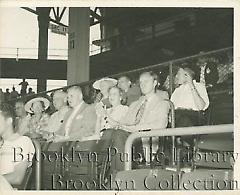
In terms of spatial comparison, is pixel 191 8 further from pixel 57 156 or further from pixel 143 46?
pixel 57 156

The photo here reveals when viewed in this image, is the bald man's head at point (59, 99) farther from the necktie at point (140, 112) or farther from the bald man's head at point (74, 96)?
the necktie at point (140, 112)

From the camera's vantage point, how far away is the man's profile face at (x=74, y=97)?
2.36ft

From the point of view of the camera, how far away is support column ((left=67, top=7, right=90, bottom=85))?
0.71m

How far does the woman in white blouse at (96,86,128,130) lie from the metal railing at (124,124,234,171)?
0.13 feet

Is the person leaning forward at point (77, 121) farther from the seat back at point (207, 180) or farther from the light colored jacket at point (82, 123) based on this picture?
the seat back at point (207, 180)

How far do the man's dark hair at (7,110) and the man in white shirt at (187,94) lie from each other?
250 millimetres

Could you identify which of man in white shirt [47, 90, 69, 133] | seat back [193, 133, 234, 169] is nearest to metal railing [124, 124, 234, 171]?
seat back [193, 133, 234, 169]

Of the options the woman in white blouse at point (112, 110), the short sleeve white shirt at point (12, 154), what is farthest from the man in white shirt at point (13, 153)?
the woman in white blouse at point (112, 110)

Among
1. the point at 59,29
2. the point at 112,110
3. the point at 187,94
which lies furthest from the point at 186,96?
the point at 59,29

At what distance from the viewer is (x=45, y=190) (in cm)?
70

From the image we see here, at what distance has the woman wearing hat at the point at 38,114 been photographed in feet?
2.38

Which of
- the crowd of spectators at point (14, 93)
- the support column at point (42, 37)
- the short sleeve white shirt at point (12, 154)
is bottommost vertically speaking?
the short sleeve white shirt at point (12, 154)

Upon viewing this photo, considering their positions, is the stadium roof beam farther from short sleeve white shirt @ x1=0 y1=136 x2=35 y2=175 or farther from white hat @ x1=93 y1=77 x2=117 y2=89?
short sleeve white shirt @ x1=0 y1=136 x2=35 y2=175

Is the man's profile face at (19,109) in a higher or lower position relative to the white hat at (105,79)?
lower
